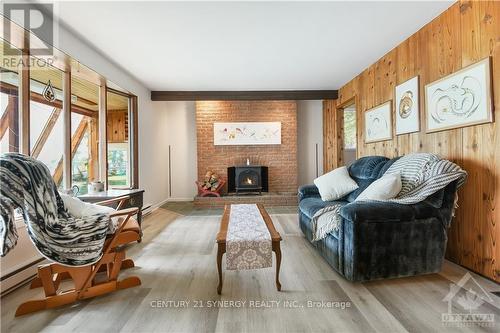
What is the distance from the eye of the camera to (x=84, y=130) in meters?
3.49

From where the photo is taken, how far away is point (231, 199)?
202 inches

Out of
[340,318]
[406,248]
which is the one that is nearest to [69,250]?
[340,318]

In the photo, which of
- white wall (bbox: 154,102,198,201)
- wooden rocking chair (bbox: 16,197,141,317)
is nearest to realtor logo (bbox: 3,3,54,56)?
wooden rocking chair (bbox: 16,197,141,317)

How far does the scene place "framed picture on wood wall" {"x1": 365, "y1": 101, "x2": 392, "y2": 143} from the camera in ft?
10.4

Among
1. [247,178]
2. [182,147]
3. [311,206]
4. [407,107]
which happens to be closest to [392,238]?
[311,206]

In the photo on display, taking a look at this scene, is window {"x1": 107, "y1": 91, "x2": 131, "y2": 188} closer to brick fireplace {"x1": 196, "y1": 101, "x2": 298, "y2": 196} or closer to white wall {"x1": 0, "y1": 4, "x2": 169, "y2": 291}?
white wall {"x1": 0, "y1": 4, "x2": 169, "y2": 291}

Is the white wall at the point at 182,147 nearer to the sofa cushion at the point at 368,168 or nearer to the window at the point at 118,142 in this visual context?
the window at the point at 118,142

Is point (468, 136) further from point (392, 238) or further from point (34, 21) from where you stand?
point (34, 21)

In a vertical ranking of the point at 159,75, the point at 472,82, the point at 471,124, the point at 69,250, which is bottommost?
the point at 69,250

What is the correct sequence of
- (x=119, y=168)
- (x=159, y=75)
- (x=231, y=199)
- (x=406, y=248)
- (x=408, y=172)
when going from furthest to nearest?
(x=231, y=199) → (x=119, y=168) → (x=159, y=75) → (x=408, y=172) → (x=406, y=248)

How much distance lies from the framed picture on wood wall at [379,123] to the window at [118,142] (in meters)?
4.14

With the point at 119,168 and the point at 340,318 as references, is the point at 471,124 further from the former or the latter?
the point at 119,168

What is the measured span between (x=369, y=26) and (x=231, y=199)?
3916mm

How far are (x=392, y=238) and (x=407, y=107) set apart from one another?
1816mm
